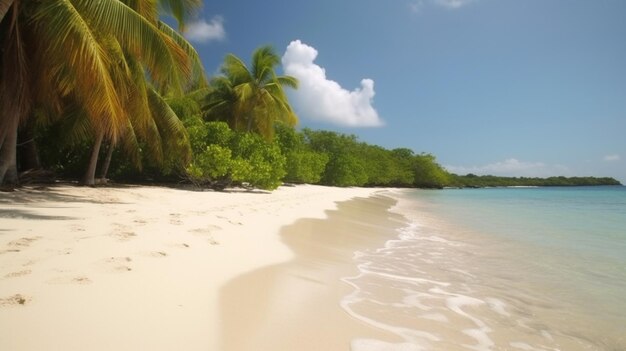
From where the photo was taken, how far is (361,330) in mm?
2680

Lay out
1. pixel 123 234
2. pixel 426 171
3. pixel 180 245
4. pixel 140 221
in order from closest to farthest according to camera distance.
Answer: pixel 180 245 → pixel 123 234 → pixel 140 221 → pixel 426 171

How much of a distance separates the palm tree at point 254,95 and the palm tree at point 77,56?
12307mm

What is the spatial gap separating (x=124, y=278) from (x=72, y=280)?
14.5 inches

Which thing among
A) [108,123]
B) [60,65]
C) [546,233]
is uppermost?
[60,65]

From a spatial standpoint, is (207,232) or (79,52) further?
(79,52)

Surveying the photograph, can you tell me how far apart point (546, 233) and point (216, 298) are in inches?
419

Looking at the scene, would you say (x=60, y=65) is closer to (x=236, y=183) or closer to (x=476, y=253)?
(x=476, y=253)

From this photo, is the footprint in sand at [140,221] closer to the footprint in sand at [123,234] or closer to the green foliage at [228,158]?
the footprint in sand at [123,234]

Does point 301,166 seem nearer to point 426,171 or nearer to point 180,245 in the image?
point 180,245

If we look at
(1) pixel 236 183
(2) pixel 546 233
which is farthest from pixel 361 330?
(1) pixel 236 183

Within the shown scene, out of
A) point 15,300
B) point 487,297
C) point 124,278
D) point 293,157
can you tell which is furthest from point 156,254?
point 293,157

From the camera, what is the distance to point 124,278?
119 inches

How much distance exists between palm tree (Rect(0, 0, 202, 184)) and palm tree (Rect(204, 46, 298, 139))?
1231 centimetres

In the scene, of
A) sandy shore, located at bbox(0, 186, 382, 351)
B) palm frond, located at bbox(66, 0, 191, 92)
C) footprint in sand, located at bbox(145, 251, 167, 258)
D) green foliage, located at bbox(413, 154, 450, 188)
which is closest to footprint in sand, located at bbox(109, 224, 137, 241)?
sandy shore, located at bbox(0, 186, 382, 351)
